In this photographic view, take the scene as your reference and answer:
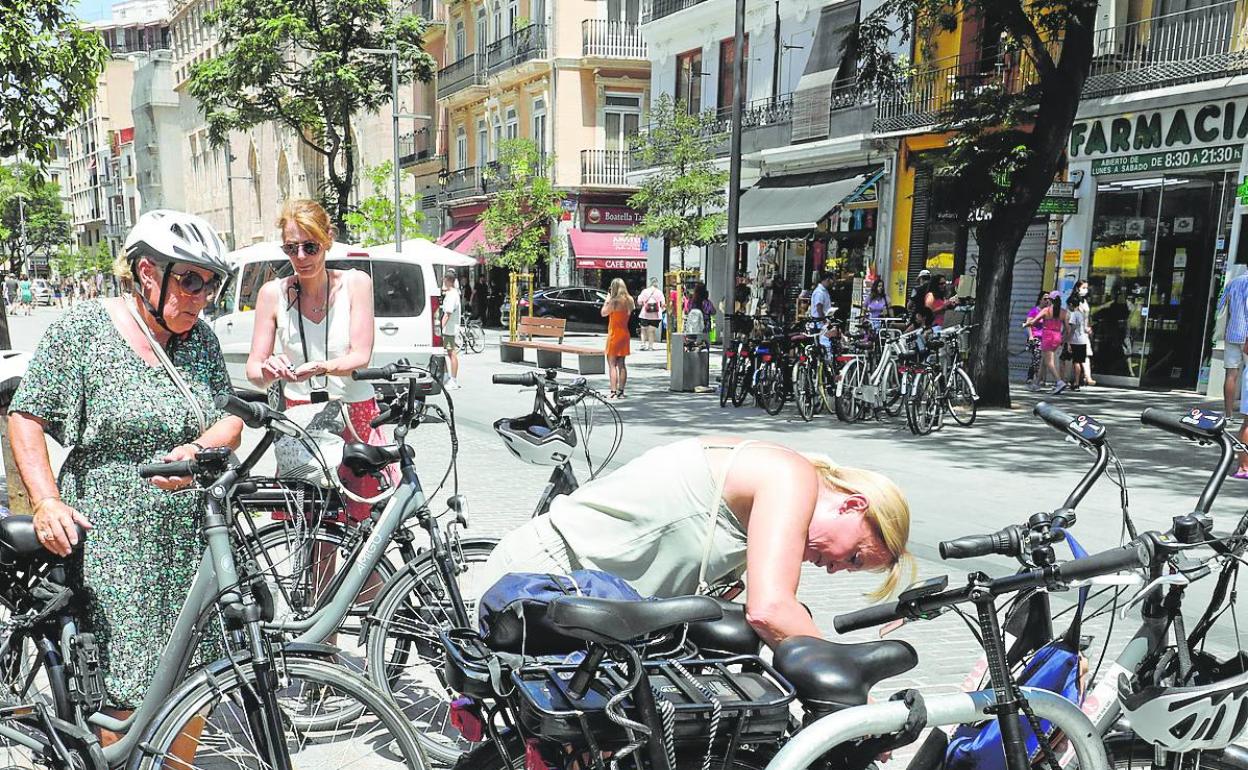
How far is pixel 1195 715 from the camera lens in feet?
7.64

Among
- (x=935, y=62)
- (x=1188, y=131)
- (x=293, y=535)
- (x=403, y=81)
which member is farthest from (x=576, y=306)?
(x=293, y=535)

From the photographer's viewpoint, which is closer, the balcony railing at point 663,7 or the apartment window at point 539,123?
the balcony railing at point 663,7

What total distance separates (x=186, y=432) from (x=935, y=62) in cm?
1919

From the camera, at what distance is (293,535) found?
353cm

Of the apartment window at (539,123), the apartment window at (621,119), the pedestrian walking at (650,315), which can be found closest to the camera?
the pedestrian walking at (650,315)

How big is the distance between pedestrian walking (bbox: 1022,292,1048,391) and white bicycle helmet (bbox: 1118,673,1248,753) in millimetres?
14347

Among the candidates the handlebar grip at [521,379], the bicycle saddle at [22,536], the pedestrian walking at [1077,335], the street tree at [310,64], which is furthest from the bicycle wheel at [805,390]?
the street tree at [310,64]

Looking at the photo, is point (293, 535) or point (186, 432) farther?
point (293, 535)

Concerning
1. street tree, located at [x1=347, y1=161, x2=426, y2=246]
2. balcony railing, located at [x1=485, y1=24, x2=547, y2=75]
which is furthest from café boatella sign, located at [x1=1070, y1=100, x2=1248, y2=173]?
balcony railing, located at [x1=485, y1=24, x2=547, y2=75]

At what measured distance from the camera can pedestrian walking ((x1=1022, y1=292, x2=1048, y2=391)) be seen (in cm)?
1579

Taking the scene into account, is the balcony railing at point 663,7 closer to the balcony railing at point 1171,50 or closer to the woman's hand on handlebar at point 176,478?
the balcony railing at point 1171,50

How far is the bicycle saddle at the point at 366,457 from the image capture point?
10.5 feet

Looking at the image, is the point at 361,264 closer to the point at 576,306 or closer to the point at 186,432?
the point at 186,432

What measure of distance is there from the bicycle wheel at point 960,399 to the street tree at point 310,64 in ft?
58.8
